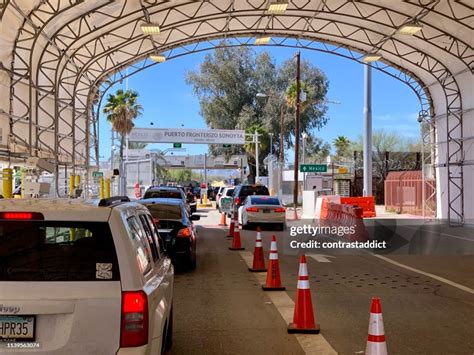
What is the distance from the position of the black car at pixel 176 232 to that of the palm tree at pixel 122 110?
35.4m

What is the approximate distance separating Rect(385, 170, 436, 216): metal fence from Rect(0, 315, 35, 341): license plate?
28.4 m

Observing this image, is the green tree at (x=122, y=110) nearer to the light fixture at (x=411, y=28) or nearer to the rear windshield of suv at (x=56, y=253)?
the light fixture at (x=411, y=28)

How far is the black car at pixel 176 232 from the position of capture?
10867 mm

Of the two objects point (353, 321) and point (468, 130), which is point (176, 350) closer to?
point (353, 321)

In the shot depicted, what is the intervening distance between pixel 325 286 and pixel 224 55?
53.3 meters

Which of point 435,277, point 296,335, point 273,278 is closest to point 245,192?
point 435,277

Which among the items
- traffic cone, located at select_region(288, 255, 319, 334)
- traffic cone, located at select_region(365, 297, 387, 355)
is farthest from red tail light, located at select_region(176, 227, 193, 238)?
traffic cone, located at select_region(365, 297, 387, 355)

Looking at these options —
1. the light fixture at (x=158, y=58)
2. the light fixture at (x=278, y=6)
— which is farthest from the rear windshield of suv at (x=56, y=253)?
the light fixture at (x=158, y=58)

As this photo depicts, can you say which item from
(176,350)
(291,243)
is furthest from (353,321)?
(291,243)

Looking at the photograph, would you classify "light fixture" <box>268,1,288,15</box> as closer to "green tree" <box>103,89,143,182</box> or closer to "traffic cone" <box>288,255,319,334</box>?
"traffic cone" <box>288,255,319,334</box>

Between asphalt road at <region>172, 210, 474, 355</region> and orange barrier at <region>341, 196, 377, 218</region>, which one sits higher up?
orange barrier at <region>341, 196, 377, 218</region>

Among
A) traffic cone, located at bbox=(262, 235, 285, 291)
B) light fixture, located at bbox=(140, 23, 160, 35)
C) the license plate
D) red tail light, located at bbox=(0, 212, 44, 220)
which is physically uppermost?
light fixture, located at bbox=(140, 23, 160, 35)

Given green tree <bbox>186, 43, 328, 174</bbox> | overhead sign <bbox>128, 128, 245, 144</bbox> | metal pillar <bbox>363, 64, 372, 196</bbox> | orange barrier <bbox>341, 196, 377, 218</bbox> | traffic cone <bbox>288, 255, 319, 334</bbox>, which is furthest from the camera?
green tree <bbox>186, 43, 328, 174</bbox>

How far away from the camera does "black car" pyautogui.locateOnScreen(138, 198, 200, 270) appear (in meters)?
10.9
